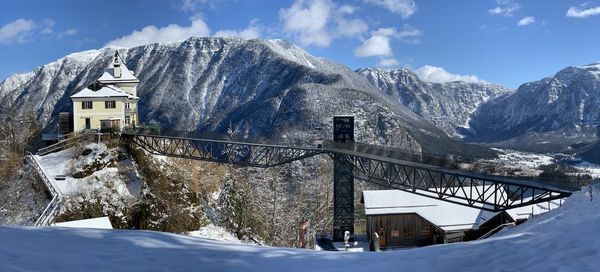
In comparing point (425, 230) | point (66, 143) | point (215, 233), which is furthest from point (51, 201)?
point (425, 230)

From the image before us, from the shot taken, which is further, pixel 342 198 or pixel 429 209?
pixel 342 198

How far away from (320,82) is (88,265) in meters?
177

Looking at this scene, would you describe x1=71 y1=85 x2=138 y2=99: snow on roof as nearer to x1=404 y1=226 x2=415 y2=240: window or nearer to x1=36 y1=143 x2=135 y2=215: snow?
x1=36 y1=143 x2=135 y2=215: snow

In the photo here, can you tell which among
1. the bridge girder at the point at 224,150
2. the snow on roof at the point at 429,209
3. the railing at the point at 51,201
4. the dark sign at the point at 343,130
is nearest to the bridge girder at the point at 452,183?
the snow on roof at the point at 429,209

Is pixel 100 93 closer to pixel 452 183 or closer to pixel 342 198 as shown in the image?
pixel 342 198

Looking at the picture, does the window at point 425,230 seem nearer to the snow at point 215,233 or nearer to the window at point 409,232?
the window at point 409,232

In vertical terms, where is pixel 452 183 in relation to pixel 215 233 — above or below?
above

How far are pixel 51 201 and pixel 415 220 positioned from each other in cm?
2456

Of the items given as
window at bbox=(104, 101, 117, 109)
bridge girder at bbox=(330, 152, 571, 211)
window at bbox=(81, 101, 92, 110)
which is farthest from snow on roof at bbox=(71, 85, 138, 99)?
bridge girder at bbox=(330, 152, 571, 211)

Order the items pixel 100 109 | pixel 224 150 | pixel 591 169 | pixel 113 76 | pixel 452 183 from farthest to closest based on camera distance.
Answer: pixel 591 169 < pixel 113 76 < pixel 100 109 < pixel 224 150 < pixel 452 183

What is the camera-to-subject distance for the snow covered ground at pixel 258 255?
6.39 metres

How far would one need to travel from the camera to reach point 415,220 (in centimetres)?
2931

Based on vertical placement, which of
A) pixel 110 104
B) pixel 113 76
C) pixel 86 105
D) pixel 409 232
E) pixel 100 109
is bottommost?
pixel 409 232

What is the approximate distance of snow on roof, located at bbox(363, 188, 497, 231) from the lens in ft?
87.8
